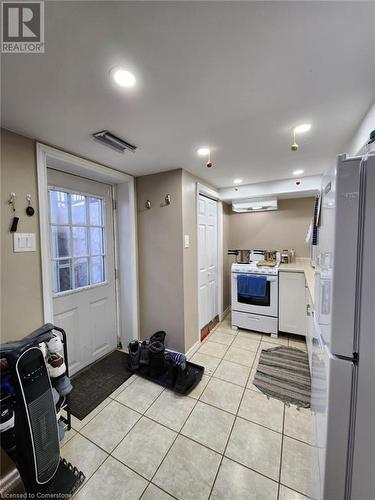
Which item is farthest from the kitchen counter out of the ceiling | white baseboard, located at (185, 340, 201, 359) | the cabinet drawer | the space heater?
the space heater

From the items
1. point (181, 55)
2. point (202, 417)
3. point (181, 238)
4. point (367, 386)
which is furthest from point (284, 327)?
point (181, 55)

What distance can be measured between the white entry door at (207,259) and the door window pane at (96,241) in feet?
3.97

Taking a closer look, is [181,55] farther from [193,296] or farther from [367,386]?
[193,296]

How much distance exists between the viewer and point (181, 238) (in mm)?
2281

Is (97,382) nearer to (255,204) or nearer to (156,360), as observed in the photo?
(156,360)

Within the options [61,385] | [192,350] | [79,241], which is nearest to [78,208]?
[79,241]

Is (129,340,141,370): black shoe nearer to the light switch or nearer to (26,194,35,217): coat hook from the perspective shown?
the light switch

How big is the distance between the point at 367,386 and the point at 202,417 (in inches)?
52.8

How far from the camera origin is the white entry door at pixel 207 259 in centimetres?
276

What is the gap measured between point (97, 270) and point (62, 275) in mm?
415

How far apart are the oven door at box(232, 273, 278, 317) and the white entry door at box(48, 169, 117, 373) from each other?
174 centimetres

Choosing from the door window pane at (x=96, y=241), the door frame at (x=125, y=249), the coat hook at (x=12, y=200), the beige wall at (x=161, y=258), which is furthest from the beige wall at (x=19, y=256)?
the beige wall at (x=161, y=258)

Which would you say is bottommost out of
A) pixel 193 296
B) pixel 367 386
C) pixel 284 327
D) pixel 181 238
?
pixel 284 327

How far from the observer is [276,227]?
138 inches
